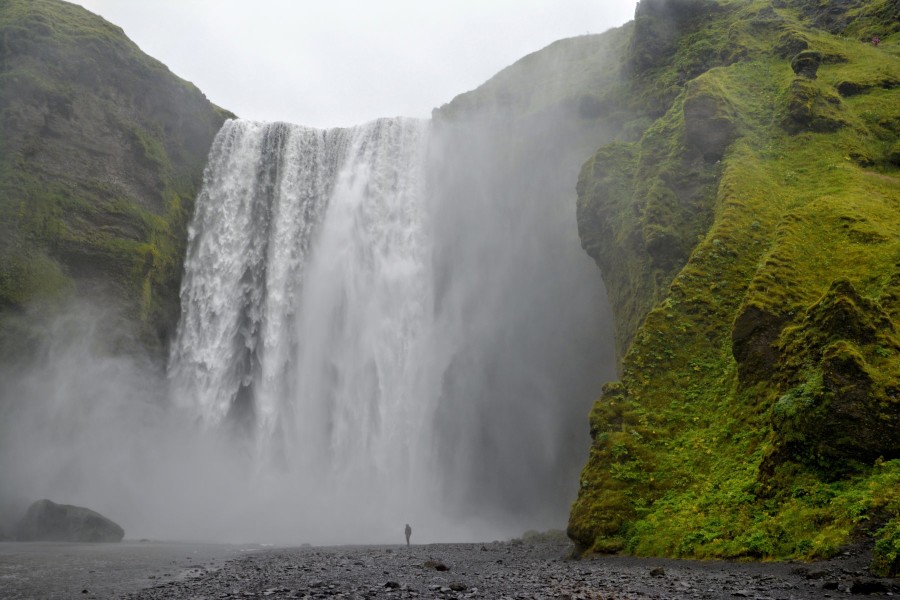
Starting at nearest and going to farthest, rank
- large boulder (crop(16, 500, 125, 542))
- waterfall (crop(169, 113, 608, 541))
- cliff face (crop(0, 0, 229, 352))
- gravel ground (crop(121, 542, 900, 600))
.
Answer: gravel ground (crop(121, 542, 900, 600))
large boulder (crop(16, 500, 125, 542))
waterfall (crop(169, 113, 608, 541))
cliff face (crop(0, 0, 229, 352))

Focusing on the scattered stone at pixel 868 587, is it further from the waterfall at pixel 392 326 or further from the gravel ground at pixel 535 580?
the waterfall at pixel 392 326

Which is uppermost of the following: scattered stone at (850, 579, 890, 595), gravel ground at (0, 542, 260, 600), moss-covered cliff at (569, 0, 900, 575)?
moss-covered cliff at (569, 0, 900, 575)

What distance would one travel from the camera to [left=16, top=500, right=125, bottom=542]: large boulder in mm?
27203

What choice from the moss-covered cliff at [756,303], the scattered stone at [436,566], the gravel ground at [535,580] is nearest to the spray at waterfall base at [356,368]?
the moss-covered cliff at [756,303]

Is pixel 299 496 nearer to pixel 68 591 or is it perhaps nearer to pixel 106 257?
pixel 106 257

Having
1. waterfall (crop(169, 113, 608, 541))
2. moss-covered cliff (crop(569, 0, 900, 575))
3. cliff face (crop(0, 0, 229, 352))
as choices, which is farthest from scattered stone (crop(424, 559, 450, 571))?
cliff face (crop(0, 0, 229, 352))

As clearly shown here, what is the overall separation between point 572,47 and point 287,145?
2318 centimetres

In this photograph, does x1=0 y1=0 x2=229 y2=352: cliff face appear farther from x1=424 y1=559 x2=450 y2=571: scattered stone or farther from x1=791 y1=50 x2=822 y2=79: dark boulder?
x1=791 y1=50 x2=822 y2=79: dark boulder

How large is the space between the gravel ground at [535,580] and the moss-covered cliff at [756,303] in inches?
23.2

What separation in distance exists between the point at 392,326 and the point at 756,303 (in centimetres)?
2762

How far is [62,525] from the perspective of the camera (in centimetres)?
2747

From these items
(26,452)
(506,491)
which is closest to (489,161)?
(506,491)

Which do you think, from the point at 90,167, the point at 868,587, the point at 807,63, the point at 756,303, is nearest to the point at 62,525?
the point at 90,167

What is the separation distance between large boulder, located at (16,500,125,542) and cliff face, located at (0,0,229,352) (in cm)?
1177
